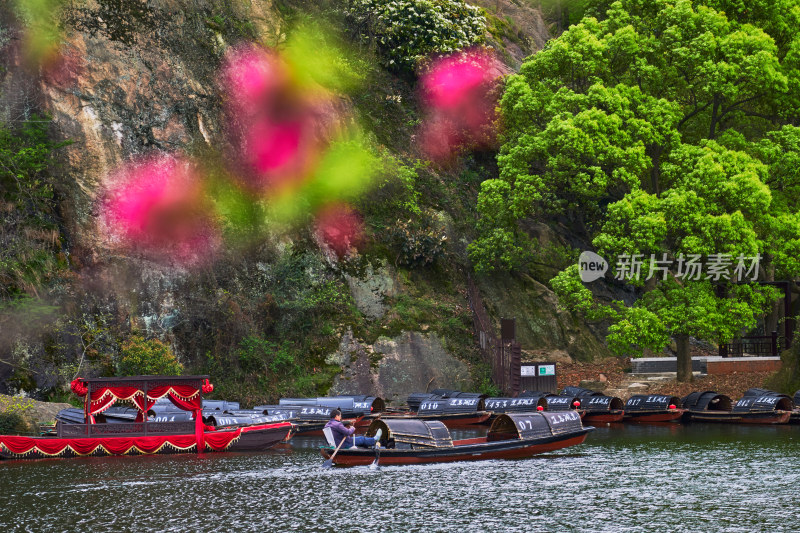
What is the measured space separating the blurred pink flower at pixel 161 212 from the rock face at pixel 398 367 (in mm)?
10148

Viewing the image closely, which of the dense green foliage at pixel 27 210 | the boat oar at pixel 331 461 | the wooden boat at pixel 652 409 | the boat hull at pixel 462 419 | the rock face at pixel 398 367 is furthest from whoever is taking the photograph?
the rock face at pixel 398 367

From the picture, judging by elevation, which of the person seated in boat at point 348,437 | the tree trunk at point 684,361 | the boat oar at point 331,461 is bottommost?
the boat oar at point 331,461

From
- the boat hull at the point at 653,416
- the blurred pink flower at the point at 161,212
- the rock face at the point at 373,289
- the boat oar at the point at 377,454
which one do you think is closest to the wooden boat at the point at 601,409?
the boat hull at the point at 653,416

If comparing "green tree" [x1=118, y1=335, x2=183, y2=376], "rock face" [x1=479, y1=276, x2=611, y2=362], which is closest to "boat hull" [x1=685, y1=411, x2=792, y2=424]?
"rock face" [x1=479, y1=276, x2=611, y2=362]

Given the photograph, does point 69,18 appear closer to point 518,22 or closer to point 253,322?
point 253,322

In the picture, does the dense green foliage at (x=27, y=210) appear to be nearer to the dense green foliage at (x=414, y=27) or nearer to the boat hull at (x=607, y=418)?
the dense green foliage at (x=414, y=27)

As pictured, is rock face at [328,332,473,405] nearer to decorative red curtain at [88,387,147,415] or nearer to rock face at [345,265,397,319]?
rock face at [345,265,397,319]

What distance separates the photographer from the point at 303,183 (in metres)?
51.6

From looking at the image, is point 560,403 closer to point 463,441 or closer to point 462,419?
point 462,419

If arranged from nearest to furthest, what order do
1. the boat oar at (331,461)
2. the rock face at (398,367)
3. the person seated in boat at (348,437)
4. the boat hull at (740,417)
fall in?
1. the boat oar at (331,461)
2. the person seated in boat at (348,437)
3. the boat hull at (740,417)
4. the rock face at (398,367)

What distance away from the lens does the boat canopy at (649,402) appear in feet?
129

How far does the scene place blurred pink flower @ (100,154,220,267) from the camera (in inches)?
1778

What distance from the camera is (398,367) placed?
148 feet

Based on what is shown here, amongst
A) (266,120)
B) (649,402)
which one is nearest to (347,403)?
(649,402)
